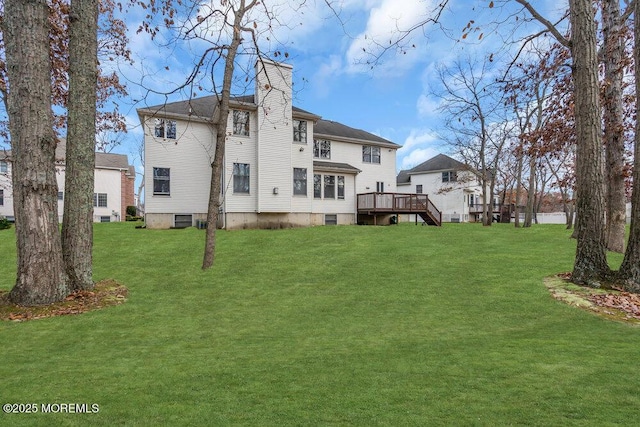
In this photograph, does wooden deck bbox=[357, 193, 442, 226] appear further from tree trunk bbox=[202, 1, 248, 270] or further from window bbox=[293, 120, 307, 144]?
tree trunk bbox=[202, 1, 248, 270]

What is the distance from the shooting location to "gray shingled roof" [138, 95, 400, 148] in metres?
19.6

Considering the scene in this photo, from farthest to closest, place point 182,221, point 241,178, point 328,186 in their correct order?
point 328,186 → point 182,221 → point 241,178

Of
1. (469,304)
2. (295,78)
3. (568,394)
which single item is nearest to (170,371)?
(568,394)

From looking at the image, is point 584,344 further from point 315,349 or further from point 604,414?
point 315,349

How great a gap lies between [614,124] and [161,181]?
64.1ft

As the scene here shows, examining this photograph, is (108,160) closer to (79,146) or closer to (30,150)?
(79,146)

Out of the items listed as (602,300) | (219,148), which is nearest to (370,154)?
(219,148)

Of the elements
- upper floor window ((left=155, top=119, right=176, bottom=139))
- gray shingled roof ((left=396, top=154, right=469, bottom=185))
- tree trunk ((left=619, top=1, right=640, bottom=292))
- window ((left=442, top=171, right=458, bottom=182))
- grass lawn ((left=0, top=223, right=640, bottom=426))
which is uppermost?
gray shingled roof ((left=396, top=154, right=469, bottom=185))

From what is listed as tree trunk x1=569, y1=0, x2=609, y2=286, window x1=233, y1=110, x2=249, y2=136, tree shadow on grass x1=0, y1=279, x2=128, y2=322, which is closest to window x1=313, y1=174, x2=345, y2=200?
window x1=233, y1=110, x2=249, y2=136

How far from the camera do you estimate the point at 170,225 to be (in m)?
19.8

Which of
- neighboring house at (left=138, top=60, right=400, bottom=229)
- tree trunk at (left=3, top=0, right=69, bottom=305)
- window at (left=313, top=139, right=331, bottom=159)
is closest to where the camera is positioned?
tree trunk at (left=3, top=0, right=69, bottom=305)

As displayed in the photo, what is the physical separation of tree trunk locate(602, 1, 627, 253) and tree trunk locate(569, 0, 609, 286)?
4.57m

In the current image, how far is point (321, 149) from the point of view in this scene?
25156mm

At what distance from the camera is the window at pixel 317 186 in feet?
77.2
